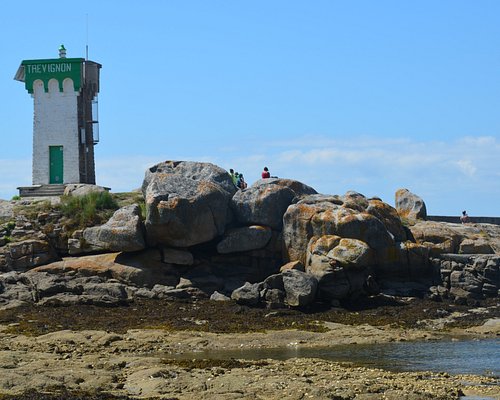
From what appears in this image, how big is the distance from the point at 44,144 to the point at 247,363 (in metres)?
25.1

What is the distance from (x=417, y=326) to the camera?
30.0m

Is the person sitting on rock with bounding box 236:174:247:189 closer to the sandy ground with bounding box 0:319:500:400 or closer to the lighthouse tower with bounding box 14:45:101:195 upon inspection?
the lighthouse tower with bounding box 14:45:101:195

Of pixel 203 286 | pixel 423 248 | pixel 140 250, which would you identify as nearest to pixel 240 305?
pixel 203 286

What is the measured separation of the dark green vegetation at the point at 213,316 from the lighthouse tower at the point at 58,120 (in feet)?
46.8

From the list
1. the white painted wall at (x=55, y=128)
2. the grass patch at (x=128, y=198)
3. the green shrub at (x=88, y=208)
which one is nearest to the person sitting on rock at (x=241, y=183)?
the grass patch at (x=128, y=198)

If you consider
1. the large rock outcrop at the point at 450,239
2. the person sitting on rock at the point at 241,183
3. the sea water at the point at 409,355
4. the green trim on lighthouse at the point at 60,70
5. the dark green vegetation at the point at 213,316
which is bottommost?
the sea water at the point at 409,355

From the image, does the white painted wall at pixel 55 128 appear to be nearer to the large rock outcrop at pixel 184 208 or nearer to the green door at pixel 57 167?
the green door at pixel 57 167

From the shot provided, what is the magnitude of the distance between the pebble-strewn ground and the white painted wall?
1454 centimetres

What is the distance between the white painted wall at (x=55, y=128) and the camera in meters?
45.1

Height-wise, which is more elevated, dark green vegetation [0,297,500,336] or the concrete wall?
the concrete wall

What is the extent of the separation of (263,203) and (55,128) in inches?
558

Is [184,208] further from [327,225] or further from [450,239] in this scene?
[450,239]

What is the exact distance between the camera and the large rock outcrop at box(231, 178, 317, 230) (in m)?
35.8

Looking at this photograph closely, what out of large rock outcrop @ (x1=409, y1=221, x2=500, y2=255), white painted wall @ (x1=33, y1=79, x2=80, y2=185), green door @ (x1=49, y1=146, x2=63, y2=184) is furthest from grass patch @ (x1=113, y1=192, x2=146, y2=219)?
large rock outcrop @ (x1=409, y1=221, x2=500, y2=255)
